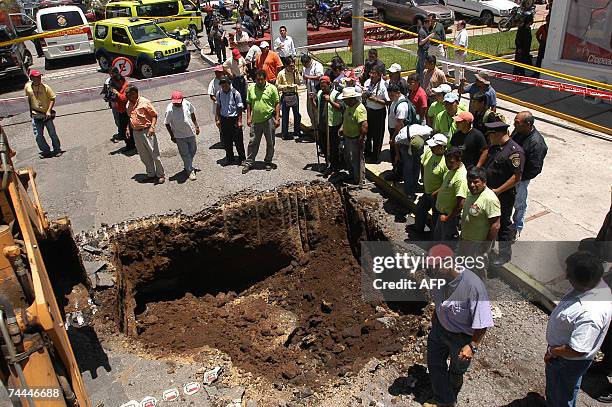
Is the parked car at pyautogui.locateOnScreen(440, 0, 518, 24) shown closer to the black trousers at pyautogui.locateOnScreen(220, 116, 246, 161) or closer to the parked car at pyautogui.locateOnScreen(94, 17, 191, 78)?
the parked car at pyautogui.locateOnScreen(94, 17, 191, 78)

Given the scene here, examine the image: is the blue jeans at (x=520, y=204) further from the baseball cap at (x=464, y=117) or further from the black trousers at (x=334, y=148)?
the black trousers at (x=334, y=148)

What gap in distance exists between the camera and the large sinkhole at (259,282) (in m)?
6.88

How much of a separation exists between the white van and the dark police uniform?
1837 cm

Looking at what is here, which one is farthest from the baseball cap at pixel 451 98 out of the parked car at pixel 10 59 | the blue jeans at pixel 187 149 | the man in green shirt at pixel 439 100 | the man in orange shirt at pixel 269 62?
the parked car at pixel 10 59

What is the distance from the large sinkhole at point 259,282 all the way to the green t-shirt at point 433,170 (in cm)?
126

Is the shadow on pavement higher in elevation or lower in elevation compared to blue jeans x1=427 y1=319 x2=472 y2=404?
lower

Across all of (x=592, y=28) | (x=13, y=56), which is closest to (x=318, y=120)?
(x=592, y=28)

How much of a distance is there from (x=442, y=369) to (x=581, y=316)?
4.55ft

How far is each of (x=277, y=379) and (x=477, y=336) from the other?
2.54 metres

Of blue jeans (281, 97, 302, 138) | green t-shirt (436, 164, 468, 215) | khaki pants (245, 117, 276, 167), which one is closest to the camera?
green t-shirt (436, 164, 468, 215)

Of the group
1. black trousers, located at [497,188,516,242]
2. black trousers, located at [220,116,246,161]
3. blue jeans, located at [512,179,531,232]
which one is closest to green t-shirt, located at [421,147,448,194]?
black trousers, located at [497,188,516,242]

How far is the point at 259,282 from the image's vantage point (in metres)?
9.20

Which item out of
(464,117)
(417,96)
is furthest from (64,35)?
(464,117)

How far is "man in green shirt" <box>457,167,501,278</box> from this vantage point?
18.7 ft
